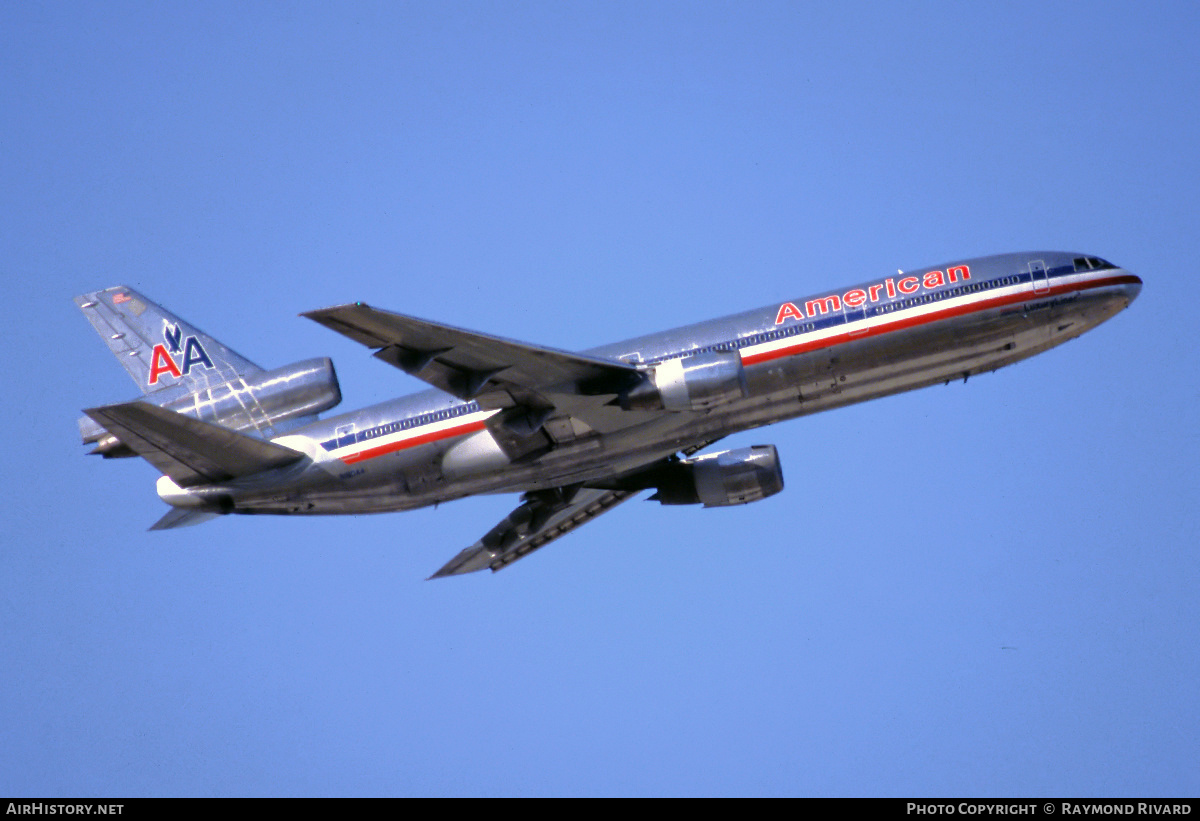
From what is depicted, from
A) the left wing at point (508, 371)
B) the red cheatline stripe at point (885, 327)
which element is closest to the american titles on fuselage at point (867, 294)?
the red cheatline stripe at point (885, 327)

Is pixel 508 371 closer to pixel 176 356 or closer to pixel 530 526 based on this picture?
pixel 530 526

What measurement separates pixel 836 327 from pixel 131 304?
24482 mm

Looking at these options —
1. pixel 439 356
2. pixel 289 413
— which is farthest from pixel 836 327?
pixel 289 413

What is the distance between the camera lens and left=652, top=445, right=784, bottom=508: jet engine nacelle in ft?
151

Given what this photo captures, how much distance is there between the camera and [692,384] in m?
38.2

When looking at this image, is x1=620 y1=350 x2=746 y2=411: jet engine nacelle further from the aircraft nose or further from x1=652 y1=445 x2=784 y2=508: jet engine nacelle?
the aircraft nose

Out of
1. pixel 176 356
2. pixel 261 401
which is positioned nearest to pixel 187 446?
pixel 261 401

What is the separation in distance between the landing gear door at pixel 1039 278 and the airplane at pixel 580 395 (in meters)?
0.04

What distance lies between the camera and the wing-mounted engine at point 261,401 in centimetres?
4056

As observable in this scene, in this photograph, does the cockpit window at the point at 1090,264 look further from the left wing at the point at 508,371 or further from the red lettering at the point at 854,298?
the left wing at the point at 508,371

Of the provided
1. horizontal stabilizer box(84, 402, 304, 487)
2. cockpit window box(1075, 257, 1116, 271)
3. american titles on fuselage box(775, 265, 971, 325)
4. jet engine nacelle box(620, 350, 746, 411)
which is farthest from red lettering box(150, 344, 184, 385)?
cockpit window box(1075, 257, 1116, 271)

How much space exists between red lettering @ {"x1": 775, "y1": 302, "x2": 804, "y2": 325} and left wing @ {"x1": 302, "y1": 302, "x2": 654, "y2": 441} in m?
4.48

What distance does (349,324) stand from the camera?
Result: 35.3 metres

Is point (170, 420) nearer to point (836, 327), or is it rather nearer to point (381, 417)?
point (381, 417)
